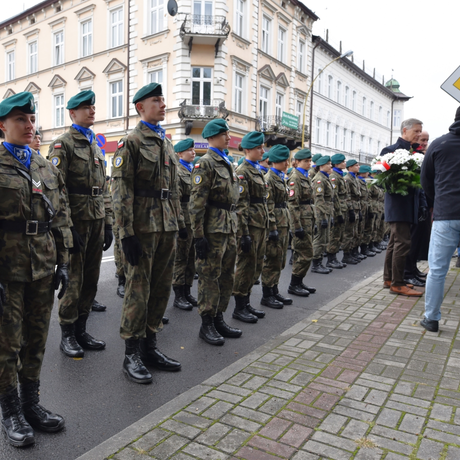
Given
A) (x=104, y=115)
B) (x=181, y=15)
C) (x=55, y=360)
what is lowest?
(x=55, y=360)

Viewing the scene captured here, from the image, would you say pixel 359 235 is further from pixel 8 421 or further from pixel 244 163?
pixel 8 421

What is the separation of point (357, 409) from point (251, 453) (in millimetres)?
890

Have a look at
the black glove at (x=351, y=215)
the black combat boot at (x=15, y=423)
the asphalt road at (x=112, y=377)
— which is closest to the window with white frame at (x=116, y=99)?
the black glove at (x=351, y=215)

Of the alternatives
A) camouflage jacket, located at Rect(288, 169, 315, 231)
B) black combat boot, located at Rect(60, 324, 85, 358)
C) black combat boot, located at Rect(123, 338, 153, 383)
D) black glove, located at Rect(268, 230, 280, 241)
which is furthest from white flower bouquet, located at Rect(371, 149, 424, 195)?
black combat boot, located at Rect(60, 324, 85, 358)

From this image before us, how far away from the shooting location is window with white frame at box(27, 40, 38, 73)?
100ft

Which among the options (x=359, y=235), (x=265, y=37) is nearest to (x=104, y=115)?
(x=265, y=37)

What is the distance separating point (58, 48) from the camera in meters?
28.8

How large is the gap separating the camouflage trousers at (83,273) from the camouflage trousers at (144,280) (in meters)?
0.73

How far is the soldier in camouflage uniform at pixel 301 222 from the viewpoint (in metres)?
6.70

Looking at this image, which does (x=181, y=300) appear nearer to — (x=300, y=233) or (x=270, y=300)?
(x=270, y=300)

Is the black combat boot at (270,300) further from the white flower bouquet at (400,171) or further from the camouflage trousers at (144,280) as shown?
the camouflage trousers at (144,280)

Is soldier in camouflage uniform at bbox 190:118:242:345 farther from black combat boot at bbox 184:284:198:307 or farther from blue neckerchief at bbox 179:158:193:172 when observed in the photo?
blue neckerchief at bbox 179:158:193:172

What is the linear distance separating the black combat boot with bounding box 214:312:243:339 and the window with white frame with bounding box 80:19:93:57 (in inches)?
1017

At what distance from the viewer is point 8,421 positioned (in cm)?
268
